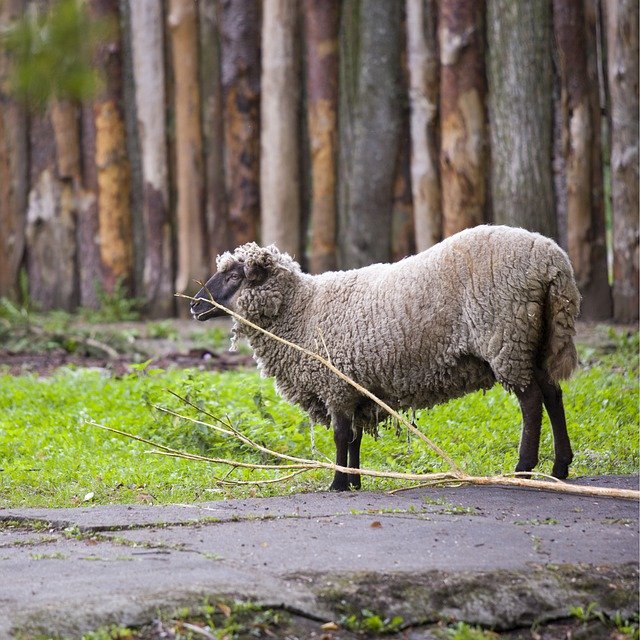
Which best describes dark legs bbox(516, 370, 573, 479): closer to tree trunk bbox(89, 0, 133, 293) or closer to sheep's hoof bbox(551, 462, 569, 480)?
sheep's hoof bbox(551, 462, 569, 480)

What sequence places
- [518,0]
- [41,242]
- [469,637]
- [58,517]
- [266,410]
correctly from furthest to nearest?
[41,242], [518,0], [266,410], [58,517], [469,637]

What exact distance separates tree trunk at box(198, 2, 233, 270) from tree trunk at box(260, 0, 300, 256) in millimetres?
625

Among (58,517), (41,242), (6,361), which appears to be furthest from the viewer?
(41,242)

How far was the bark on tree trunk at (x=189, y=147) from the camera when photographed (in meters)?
13.0

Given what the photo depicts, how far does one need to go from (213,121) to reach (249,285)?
6.54 meters

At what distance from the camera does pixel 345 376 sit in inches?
244

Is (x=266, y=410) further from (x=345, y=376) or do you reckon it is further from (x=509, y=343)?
(x=509, y=343)

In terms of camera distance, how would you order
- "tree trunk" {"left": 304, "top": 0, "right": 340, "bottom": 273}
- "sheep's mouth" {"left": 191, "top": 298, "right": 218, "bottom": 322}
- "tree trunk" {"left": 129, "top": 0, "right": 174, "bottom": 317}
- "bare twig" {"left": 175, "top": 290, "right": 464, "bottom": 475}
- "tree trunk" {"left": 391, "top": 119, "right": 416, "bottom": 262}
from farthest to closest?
"tree trunk" {"left": 129, "top": 0, "right": 174, "bottom": 317}, "tree trunk" {"left": 304, "top": 0, "right": 340, "bottom": 273}, "tree trunk" {"left": 391, "top": 119, "right": 416, "bottom": 262}, "sheep's mouth" {"left": 191, "top": 298, "right": 218, "bottom": 322}, "bare twig" {"left": 175, "top": 290, "right": 464, "bottom": 475}

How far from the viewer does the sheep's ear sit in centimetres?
678

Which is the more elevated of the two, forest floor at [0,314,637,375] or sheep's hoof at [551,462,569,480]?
forest floor at [0,314,637,375]

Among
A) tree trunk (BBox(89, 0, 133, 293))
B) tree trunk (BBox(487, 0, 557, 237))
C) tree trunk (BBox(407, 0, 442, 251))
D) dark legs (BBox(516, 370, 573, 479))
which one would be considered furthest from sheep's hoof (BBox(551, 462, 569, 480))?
tree trunk (BBox(89, 0, 133, 293))

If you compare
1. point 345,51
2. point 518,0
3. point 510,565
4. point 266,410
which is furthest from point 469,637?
point 345,51

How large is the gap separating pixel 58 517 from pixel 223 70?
27.0 ft

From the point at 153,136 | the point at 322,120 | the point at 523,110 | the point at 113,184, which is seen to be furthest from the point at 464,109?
the point at 113,184
